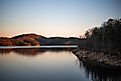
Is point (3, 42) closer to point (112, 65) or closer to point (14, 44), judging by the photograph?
point (14, 44)

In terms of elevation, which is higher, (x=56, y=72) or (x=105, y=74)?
(x=105, y=74)

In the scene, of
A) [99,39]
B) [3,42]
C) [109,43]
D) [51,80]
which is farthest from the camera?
[3,42]

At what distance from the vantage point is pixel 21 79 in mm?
19578

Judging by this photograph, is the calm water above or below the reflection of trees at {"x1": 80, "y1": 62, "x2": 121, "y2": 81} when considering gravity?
below

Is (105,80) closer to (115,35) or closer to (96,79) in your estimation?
(96,79)

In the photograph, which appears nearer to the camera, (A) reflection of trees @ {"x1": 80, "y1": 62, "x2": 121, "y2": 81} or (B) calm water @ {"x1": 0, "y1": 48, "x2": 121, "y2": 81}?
(A) reflection of trees @ {"x1": 80, "y1": 62, "x2": 121, "y2": 81}

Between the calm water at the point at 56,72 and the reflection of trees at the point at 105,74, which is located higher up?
the reflection of trees at the point at 105,74

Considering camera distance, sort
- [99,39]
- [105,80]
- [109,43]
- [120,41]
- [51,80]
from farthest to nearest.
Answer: [99,39] → [109,43] → [120,41] → [51,80] → [105,80]

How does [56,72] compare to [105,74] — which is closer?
[105,74]

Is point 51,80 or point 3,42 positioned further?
point 3,42

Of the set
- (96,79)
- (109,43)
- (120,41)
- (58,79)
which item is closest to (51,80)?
(58,79)

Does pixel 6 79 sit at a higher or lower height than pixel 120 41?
lower

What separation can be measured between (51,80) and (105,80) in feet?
16.8

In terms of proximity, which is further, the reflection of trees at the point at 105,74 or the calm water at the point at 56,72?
the calm water at the point at 56,72
